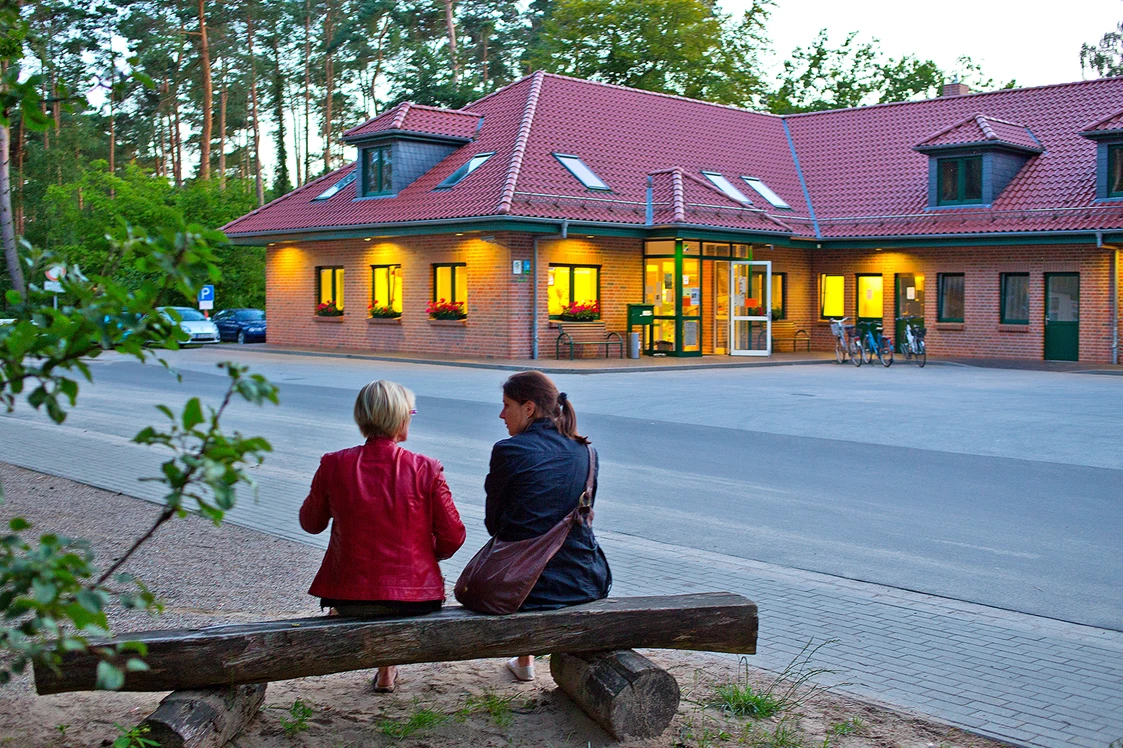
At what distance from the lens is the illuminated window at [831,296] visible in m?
34.7

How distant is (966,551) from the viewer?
25.3 feet

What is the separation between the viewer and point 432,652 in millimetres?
4094

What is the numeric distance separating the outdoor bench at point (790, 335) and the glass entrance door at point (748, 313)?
230cm

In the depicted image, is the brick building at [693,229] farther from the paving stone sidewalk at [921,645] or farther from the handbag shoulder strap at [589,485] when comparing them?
the handbag shoulder strap at [589,485]

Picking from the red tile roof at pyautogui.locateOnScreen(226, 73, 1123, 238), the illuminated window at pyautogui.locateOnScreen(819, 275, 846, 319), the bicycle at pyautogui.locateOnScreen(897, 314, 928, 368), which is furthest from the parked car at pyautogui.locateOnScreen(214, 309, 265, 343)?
the bicycle at pyautogui.locateOnScreen(897, 314, 928, 368)

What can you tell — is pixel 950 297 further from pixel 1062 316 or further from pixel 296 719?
pixel 296 719

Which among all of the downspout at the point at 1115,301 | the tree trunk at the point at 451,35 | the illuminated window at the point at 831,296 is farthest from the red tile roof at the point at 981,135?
the tree trunk at the point at 451,35

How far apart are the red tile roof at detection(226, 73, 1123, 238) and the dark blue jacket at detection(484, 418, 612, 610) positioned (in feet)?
76.1

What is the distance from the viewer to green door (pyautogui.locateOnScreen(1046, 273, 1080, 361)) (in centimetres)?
2925

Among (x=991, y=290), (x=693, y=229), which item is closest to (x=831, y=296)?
(x=991, y=290)

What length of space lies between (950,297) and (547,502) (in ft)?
96.9

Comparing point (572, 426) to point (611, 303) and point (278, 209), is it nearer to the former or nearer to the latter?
point (611, 303)

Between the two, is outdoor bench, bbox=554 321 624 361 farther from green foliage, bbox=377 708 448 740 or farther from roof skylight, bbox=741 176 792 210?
green foliage, bbox=377 708 448 740

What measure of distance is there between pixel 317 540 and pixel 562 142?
975 inches
